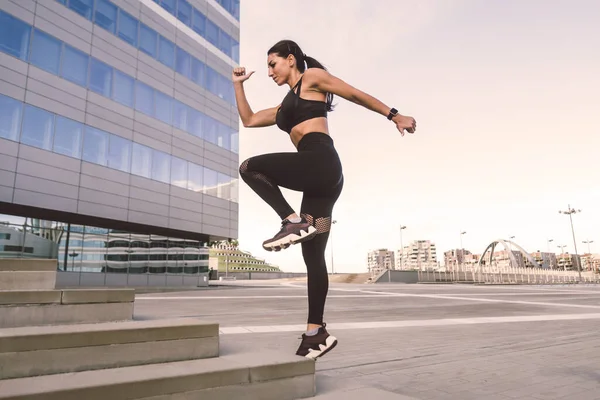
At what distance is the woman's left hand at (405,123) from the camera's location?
234cm

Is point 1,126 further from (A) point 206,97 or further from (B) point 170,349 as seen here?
(B) point 170,349

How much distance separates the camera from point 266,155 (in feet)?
7.69

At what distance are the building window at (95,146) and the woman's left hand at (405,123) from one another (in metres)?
22.0

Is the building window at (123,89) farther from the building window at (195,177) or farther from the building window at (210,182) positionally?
the building window at (210,182)

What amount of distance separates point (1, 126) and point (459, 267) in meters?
45.5

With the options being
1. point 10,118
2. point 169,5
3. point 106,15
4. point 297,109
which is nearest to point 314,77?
point 297,109

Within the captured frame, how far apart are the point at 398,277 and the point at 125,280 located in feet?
83.2

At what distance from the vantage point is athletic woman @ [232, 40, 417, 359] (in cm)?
232

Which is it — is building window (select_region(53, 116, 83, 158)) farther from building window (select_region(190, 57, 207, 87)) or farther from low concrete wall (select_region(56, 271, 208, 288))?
building window (select_region(190, 57, 207, 87))

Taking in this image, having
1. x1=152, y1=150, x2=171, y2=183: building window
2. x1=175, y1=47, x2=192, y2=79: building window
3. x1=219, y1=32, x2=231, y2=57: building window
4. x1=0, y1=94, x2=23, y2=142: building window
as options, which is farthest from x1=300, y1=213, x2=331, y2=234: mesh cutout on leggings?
x1=219, y1=32, x2=231, y2=57: building window

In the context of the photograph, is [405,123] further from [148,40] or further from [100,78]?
[148,40]

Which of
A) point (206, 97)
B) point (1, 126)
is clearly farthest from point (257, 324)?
point (206, 97)

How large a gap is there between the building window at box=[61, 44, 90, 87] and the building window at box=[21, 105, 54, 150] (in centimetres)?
253

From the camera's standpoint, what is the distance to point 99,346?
6.68ft
